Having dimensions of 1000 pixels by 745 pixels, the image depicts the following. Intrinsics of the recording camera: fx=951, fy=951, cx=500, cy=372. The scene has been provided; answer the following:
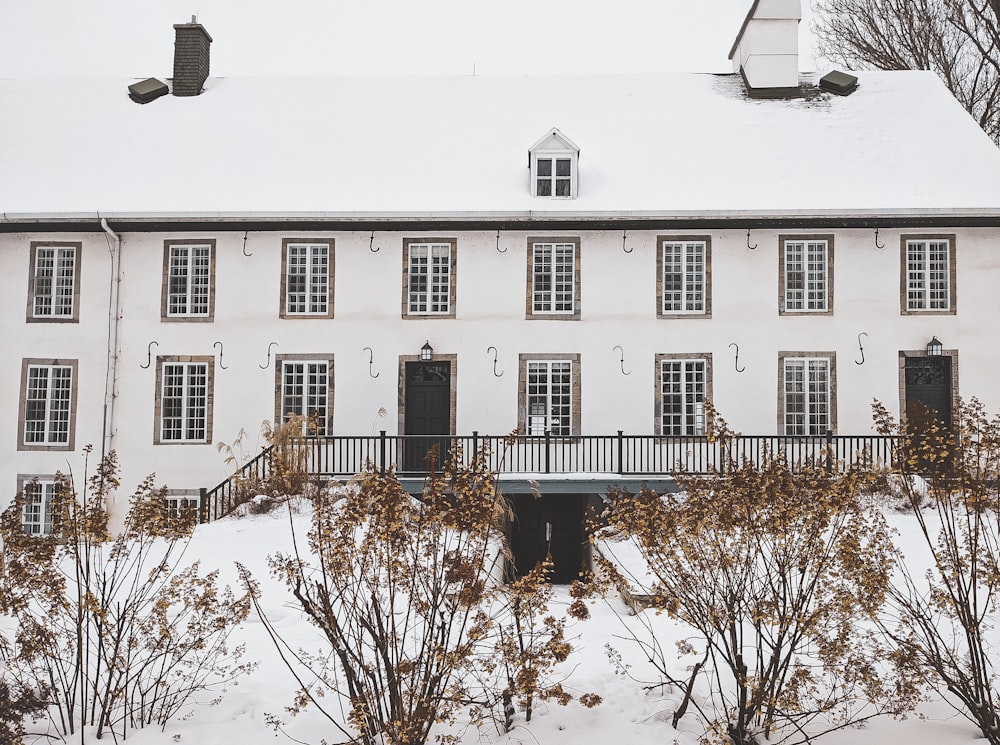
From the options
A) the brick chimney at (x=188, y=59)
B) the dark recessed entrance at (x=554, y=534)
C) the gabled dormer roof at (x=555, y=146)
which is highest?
the brick chimney at (x=188, y=59)

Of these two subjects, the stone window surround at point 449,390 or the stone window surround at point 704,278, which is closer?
Result: the stone window surround at point 449,390

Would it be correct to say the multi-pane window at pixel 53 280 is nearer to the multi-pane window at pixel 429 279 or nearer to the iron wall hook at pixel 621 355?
the multi-pane window at pixel 429 279

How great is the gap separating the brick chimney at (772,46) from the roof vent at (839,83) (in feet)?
2.27

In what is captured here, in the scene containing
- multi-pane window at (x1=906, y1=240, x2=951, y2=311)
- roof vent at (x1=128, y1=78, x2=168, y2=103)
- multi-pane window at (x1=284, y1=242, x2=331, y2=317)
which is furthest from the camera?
roof vent at (x1=128, y1=78, x2=168, y2=103)

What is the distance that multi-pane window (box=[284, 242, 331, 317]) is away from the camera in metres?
19.0

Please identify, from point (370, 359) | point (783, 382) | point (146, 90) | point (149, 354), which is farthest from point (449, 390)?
point (146, 90)

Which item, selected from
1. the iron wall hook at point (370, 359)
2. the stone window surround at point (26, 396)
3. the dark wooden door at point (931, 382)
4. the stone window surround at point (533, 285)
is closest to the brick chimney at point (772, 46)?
the stone window surround at point (533, 285)

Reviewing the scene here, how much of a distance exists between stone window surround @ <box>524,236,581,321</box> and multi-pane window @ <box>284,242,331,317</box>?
398cm

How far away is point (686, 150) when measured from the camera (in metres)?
20.5

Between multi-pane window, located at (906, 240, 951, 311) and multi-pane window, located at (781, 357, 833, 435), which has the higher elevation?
multi-pane window, located at (906, 240, 951, 311)

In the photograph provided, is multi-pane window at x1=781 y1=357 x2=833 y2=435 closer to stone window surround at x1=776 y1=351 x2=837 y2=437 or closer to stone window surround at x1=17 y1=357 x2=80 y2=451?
stone window surround at x1=776 y1=351 x2=837 y2=437

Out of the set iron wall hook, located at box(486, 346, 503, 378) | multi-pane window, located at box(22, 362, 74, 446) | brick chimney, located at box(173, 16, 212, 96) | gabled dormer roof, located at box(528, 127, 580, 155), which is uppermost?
brick chimney, located at box(173, 16, 212, 96)

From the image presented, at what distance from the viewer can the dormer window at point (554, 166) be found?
1888 cm

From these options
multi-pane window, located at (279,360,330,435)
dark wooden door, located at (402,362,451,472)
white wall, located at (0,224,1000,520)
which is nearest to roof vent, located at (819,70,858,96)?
white wall, located at (0,224,1000,520)
